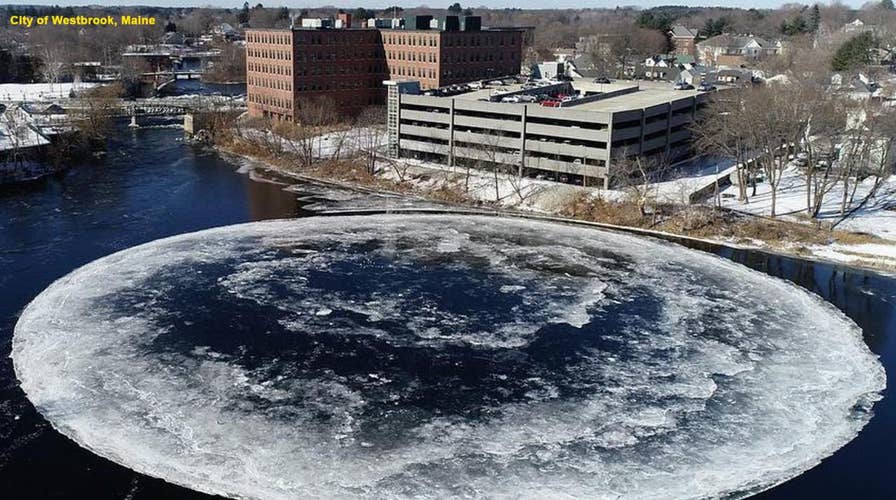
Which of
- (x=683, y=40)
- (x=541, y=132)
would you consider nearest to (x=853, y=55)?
(x=541, y=132)

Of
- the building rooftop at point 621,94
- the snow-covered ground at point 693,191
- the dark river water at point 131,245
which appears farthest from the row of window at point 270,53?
the building rooftop at point 621,94

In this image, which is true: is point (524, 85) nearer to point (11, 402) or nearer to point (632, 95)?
point (632, 95)

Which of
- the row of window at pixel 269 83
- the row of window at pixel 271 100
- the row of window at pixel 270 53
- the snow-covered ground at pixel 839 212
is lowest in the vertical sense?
the snow-covered ground at pixel 839 212

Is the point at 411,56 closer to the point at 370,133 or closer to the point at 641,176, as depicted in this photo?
the point at 370,133

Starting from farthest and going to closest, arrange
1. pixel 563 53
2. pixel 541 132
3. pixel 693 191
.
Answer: pixel 563 53 < pixel 541 132 < pixel 693 191

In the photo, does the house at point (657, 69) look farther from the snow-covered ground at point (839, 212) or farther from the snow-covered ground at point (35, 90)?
the snow-covered ground at point (35, 90)
